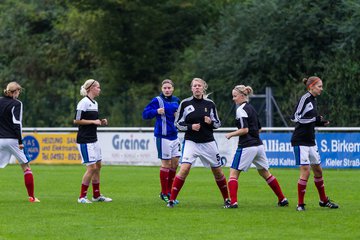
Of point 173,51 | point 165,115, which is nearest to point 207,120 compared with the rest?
point 165,115

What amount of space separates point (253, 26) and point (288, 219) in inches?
1125

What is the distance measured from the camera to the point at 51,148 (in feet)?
109

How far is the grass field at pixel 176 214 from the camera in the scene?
12531 millimetres

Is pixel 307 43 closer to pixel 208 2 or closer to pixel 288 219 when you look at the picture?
pixel 208 2

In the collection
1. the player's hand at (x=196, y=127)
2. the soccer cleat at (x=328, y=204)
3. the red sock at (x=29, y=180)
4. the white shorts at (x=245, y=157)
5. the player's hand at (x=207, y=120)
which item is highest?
the player's hand at (x=207, y=120)

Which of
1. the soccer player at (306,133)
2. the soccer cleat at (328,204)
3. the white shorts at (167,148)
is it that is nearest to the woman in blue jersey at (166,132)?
the white shorts at (167,148)

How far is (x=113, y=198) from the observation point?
60.1 feet

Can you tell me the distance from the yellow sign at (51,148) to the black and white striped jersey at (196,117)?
1693 centimetres

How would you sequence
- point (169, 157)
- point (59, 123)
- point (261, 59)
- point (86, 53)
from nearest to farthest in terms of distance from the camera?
point (169, 157)
point (59, 123)
point (261, 59)
point (86, 53)

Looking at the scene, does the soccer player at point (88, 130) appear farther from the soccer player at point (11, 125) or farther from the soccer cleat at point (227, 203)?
the soccer cleat at point (227, 203)

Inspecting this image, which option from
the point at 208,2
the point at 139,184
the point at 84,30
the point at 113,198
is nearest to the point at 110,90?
the point at 84,30

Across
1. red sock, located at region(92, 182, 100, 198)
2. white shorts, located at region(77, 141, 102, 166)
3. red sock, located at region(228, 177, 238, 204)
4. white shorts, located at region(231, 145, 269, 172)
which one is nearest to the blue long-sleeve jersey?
white shorts, located at region(77, 141, 102, 166)

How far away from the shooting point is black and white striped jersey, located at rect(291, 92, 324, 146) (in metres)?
15.4

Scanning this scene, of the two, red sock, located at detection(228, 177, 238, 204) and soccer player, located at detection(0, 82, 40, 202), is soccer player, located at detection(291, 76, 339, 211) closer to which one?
red sock, located at detection(228, 177, 238, 204)
